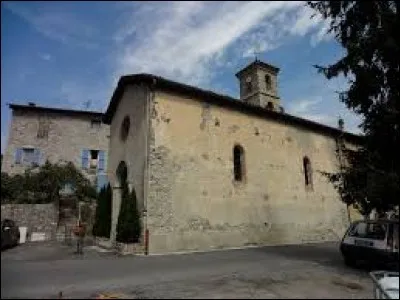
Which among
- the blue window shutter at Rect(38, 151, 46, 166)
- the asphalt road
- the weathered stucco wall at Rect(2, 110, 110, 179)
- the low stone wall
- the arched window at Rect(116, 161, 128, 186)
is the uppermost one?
A: the weathered stucco wall at Rect(2, 110, 110, 179)


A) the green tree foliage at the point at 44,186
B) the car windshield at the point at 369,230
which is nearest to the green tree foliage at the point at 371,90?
the car windshield at the point at 369,230

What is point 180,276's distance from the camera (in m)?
9.68

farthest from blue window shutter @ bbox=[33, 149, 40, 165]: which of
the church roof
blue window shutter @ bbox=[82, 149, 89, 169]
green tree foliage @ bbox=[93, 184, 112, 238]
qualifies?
green tree foliage @ bbox=[93, 184, 112, 238]

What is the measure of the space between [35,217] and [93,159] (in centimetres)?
1397

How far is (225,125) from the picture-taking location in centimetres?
1828

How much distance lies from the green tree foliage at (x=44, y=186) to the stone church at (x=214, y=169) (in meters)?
6.06

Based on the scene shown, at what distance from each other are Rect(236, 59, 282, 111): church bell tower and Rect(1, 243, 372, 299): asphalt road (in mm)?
18649

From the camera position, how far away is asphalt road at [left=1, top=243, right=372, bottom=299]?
7.77m

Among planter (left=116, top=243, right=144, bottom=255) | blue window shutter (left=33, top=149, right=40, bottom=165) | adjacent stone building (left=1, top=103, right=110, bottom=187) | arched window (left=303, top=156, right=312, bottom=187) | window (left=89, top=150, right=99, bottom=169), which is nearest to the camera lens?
planter (left=116, top=243, right=144, bottom=255)

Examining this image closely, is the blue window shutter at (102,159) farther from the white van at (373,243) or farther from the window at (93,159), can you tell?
the white van at (373,243)

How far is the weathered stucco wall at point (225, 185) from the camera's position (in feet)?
51.1

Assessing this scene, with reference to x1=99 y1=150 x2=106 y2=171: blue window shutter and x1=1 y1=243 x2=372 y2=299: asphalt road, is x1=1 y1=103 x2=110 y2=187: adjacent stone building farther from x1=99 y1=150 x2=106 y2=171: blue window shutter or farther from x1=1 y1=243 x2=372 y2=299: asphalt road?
x1=1 y1=243 x2=372 y2=299: asphalt road

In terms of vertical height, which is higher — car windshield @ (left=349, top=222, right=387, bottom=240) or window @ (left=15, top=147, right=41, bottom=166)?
window @ (left=15, top=147, right=41, bottom=166)

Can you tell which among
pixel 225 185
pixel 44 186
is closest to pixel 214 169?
pixel 225 185
